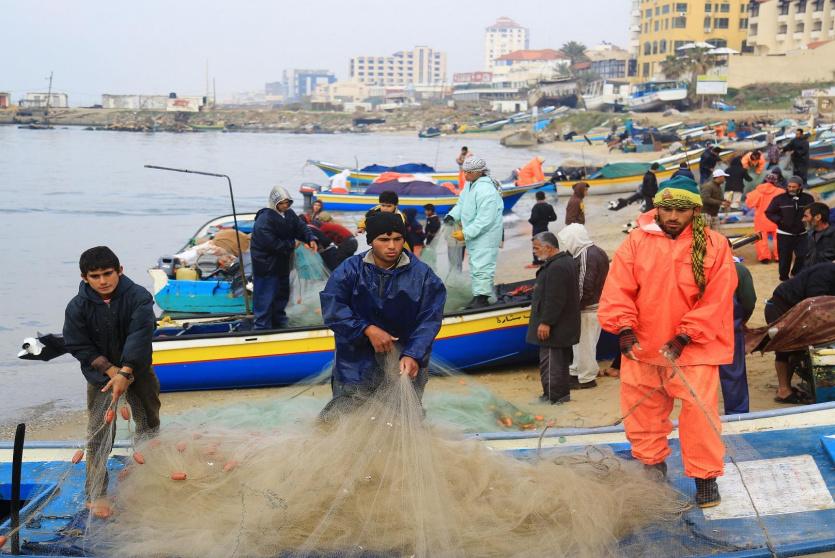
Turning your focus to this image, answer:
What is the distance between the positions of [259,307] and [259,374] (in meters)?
0.74

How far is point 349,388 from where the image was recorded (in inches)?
193

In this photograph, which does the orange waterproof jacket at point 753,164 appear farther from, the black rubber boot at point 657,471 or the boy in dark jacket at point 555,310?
the black rubber boot at point 657,471

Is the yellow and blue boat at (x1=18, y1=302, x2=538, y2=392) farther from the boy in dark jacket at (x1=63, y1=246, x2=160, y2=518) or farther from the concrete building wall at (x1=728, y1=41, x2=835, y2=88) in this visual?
the concrete building wall at (x1=728, y1=41, x2=835, y2=88)

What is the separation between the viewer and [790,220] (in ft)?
37.8

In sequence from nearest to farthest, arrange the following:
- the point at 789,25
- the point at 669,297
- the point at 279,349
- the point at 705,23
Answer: the point at 669,297 < the point at 279,349 < the point at 789,25 < the point at 705,23

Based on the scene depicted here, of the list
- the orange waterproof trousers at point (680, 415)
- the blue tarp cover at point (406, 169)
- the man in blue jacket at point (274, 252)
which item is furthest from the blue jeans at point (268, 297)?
the blue tarp cover at point (406, 169)

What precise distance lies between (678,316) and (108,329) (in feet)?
10.4

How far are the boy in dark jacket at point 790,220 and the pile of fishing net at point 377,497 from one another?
774 cm

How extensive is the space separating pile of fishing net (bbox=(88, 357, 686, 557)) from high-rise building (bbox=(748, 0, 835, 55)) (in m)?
77.4

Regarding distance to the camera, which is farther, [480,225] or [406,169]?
[406,169]

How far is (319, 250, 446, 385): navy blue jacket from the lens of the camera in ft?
15.7

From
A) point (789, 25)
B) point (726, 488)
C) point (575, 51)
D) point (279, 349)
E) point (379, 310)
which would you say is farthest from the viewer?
point (575, 51)

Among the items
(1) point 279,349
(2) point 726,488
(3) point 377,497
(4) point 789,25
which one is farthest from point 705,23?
(3) point 377,497

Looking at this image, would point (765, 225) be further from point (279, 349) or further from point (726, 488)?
point (726, 488)
